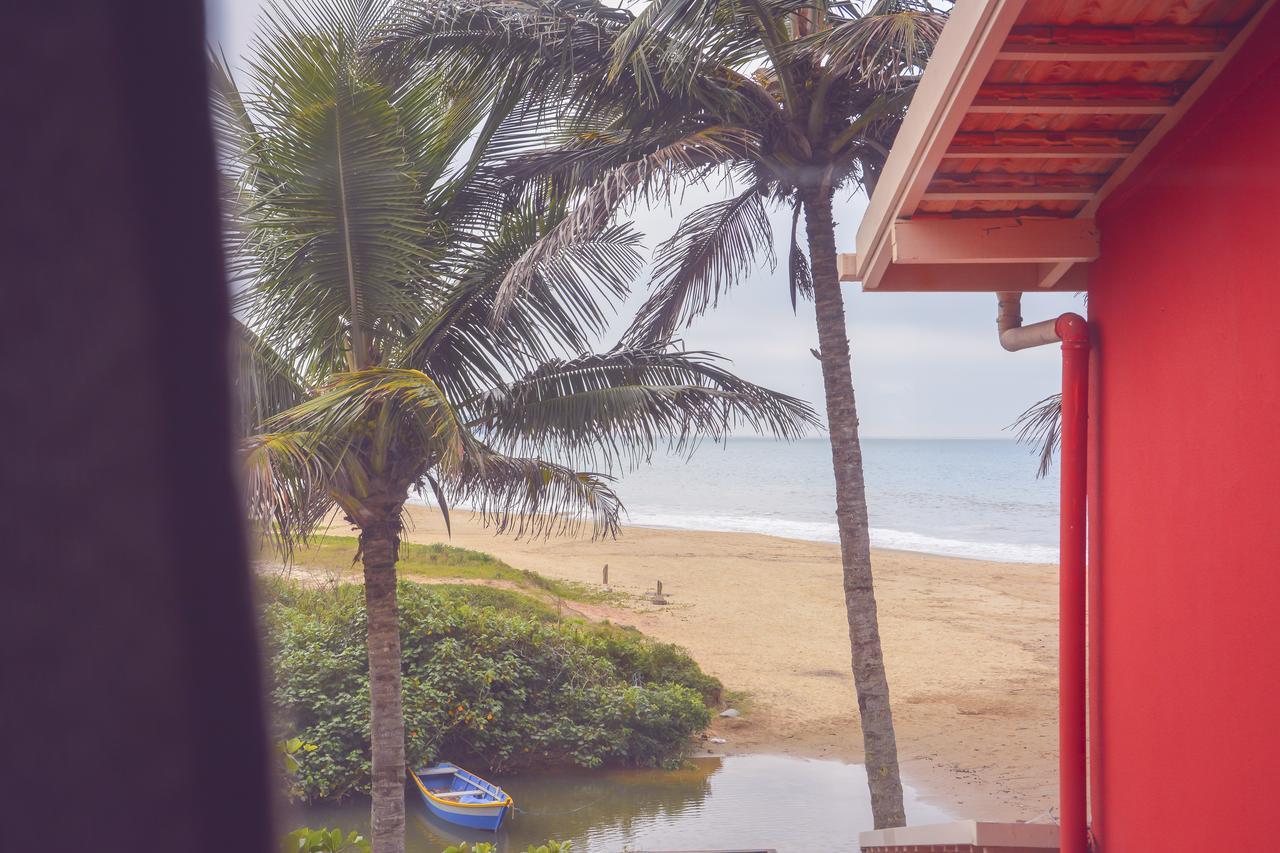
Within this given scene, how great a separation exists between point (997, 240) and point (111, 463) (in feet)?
11.1

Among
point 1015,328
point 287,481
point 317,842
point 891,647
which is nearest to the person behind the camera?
point 317,842

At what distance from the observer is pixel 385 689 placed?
9.23 metres

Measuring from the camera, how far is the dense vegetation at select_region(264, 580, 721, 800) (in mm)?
14328

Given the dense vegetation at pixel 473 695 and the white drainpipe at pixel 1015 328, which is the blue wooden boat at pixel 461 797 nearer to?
the dense vegetation at pixel 473 695

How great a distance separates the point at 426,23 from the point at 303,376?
3413 mm

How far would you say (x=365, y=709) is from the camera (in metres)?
14.3

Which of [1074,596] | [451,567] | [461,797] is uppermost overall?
[1074,596]

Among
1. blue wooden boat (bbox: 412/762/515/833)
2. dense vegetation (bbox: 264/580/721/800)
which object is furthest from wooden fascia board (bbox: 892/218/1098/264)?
dense vegetation (bbox: 264/580/721/800)

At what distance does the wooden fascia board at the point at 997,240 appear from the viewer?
3947 millimetres

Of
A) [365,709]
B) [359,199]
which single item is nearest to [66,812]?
[359,199]

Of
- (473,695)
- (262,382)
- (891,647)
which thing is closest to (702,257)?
(262,382)

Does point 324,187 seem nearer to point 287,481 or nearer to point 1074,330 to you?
point 287,481

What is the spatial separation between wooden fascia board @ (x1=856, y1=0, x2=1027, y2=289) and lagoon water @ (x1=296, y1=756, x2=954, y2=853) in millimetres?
10427

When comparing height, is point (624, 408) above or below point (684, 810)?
above
